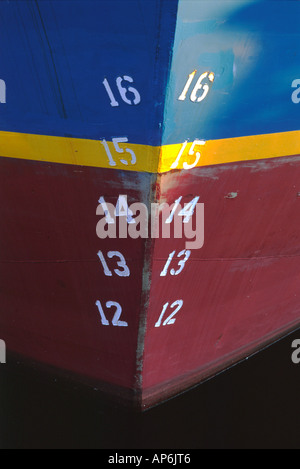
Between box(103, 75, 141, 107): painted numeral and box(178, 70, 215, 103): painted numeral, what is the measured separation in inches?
7.6

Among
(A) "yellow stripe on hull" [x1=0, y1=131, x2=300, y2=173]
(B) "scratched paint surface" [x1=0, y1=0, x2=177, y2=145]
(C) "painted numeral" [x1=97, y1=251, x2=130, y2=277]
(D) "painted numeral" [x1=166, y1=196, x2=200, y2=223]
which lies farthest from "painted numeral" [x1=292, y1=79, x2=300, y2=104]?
(C) "painted numeral" [x1=97, y1=251, x2=130, y2=277]

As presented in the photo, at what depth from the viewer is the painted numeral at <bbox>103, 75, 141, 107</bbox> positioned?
250cm

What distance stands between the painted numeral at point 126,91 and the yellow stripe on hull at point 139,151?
0.20m

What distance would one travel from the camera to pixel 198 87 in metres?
2.54

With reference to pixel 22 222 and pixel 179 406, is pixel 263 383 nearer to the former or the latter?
pixel 179 406

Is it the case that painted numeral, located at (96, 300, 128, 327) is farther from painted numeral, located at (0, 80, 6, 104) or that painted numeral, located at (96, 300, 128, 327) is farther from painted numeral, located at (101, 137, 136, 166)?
painted numeral, located at (0, 80, 6, 104)

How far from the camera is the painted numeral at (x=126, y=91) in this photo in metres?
2.50

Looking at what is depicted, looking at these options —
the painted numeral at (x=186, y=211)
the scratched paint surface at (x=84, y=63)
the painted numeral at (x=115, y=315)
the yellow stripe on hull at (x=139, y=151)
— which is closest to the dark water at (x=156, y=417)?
the painted numeral at (x=115, y=315)

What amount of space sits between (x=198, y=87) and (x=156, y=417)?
6.73 feet
